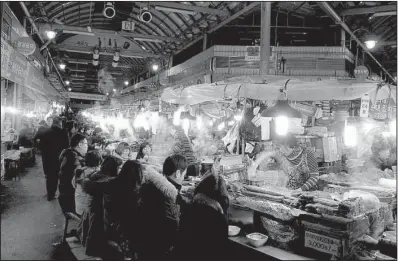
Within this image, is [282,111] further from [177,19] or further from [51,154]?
[177,19]

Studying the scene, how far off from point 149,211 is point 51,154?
676 centimetres

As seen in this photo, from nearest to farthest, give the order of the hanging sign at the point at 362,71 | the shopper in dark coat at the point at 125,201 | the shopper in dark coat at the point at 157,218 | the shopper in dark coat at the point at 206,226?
the shopper in dark coat at the point at 206,226 → the shopper in dark coat at the point at 157,218 → the shopper in dark coat at the point at 125,201 → the hanging sign at the point at 362,71

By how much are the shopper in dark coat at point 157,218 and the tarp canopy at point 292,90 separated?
8.34 feet

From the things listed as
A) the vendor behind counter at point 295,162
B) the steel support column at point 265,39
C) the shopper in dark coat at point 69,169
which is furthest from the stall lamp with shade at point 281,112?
the shopper in dark coat at point 69,169

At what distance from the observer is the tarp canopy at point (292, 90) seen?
4.95m

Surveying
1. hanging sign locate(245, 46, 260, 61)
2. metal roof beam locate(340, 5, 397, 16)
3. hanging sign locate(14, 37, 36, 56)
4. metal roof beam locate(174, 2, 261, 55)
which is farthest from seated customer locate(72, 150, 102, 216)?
metal roof beam locate(340, 5, 397, 16)

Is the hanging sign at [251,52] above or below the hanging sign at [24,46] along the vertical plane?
above

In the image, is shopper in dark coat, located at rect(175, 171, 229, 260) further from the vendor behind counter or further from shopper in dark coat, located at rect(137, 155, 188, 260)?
the vendor behind counter

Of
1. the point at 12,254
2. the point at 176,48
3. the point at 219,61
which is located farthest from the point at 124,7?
the point at 12,254

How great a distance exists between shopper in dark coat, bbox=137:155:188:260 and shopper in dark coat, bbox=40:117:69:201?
6374 mm

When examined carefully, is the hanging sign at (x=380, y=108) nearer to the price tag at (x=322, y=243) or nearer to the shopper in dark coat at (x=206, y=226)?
the price tag at (x=322, y=243)

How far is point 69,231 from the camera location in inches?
271

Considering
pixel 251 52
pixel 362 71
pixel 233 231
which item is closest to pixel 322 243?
pixel 233 231

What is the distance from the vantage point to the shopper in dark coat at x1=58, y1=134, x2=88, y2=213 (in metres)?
6.55
